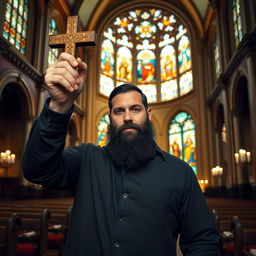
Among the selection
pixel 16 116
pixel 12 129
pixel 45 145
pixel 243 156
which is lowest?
pixel 45 145

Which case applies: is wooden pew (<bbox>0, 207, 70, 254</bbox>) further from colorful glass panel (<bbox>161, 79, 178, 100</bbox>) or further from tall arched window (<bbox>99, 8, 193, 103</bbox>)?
colorful glass panel (<bbox>161, 79, 178, 100</bbox>)

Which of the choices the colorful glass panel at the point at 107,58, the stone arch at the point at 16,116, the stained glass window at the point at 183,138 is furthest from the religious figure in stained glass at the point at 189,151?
the stone arch at the point at 16,116

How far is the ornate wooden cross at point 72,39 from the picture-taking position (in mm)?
1385

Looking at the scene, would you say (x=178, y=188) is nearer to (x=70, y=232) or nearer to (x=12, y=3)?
(x=70, y=232)

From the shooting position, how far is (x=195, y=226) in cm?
132

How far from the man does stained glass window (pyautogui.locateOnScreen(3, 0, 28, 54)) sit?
1087cm

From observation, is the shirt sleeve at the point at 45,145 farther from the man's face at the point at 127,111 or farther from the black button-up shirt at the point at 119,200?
the man's face at the point at 127,111

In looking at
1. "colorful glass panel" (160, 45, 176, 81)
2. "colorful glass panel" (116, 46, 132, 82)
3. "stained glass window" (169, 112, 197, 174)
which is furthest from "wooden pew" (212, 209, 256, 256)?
"colorful glass panel" (116, 46, 132, 82)

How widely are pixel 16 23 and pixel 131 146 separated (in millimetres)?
12124

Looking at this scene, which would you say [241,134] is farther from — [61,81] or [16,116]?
[61,81]

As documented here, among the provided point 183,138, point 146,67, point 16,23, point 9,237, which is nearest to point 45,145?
point 9,237

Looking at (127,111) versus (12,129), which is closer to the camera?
(127,111)

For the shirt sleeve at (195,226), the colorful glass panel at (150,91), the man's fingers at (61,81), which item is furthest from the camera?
the colorful glass panel at (150,91)

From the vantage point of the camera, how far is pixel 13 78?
10.5 meters
